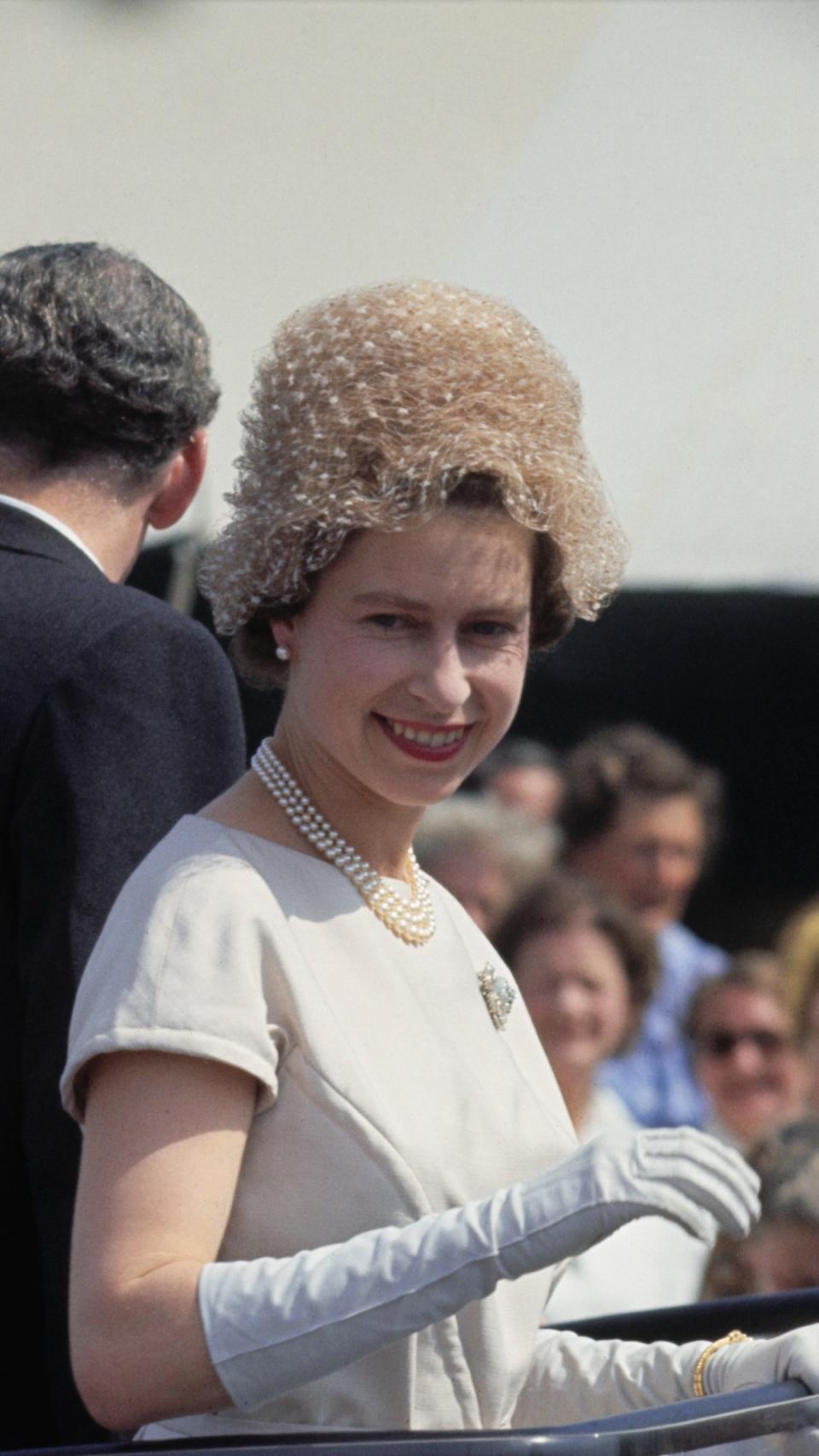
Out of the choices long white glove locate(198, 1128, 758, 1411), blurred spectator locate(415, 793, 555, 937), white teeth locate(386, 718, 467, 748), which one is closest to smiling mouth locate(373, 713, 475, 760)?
white teeth locate(386, 718, 467, 748)

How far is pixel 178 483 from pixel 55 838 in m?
0.56

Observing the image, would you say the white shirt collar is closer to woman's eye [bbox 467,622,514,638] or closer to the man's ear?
the man's ear

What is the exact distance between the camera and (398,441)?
5.53 ft

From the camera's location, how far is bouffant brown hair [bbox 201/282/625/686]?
5.52 feet

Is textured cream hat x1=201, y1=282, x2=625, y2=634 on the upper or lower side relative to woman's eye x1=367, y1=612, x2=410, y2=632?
upper

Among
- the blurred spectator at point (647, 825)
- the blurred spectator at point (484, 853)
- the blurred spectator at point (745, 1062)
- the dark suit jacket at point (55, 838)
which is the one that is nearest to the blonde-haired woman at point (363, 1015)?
the dark suit jacket at point (55, 838)

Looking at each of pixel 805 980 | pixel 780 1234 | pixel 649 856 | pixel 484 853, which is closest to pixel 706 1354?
pixel 780 1234

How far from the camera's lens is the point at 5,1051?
212 centimetres

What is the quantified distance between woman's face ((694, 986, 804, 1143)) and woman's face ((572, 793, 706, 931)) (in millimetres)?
303

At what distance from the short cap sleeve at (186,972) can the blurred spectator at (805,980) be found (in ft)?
9.23

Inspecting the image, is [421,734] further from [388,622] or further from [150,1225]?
[150,1225]

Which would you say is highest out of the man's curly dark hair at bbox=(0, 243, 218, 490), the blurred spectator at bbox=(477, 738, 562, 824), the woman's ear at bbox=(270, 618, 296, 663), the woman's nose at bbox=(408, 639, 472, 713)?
the man's curly dark hair at bbox=(0, 243, 218, 490)

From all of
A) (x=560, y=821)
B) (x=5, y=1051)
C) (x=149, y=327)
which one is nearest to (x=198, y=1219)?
(x=5, y=1051)

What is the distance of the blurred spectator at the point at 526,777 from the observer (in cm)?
454
